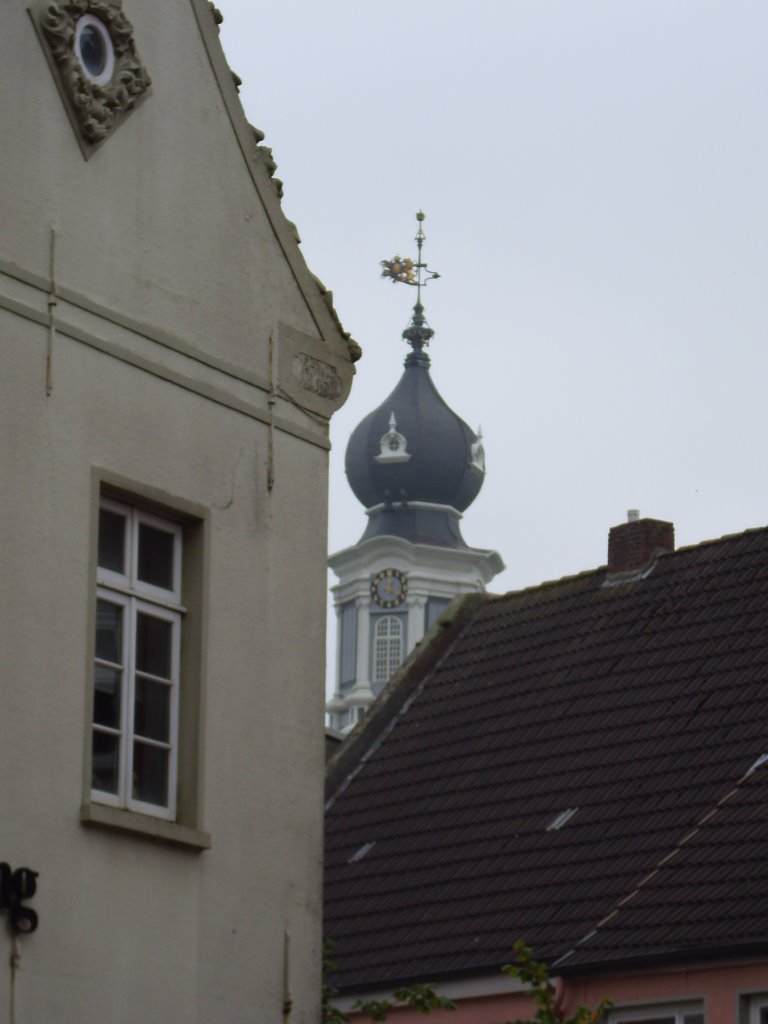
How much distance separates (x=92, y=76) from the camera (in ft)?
37.5

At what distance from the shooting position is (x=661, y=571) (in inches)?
962

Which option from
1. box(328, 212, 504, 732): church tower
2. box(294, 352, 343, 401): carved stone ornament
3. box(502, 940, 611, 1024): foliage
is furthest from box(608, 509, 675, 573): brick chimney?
box(328, 212, 504, 732): church tower

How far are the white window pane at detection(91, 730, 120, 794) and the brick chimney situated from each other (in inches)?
561

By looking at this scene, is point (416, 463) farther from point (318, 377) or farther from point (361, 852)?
point (318, 377)

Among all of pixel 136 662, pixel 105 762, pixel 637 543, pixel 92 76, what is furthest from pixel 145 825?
pixel 637 543

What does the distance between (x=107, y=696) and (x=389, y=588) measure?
86.1m

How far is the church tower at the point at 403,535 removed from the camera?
94.8 metres

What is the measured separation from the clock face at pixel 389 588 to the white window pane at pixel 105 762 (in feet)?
280

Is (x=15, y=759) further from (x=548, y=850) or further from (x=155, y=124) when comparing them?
(x=548, y=850)

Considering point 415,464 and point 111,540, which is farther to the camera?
point 415,464

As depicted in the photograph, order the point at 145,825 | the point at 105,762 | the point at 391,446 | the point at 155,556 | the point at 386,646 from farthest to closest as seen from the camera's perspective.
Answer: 1. the point at 386,646
2. the point at 391,446
3. the point at 155,556
4. the point at 105,762
5. the point at 145,825

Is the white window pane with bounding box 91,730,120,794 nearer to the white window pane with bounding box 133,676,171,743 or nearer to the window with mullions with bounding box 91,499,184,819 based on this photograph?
the window with mullions with bounding box 91,499,184,819

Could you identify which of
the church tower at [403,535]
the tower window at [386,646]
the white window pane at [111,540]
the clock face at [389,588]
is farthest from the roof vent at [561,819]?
the tower window at [386,646]

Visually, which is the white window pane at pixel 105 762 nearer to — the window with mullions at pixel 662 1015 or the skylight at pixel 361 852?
the window with mullions at pixel 662 1015
